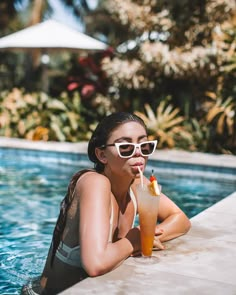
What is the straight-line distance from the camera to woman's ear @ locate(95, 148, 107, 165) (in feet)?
8.42

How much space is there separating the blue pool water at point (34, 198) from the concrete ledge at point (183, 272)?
4.59 ft

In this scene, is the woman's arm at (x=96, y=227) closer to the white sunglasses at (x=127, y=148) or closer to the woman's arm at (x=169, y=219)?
the white sunglasses at (x=127, y=148)

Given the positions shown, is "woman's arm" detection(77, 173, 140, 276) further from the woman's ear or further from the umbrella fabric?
the umbrella fabric

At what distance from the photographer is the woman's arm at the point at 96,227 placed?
2.32 m

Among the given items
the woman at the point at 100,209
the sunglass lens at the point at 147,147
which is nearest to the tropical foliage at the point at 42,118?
the woman at the point at 100,209

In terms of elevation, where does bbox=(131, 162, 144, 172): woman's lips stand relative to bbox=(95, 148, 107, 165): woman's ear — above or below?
below

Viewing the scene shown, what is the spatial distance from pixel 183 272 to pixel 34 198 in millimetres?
4853

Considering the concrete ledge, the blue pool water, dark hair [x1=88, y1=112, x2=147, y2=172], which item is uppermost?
dark hair [x1=88, y1=112, x2=147, y2=172]

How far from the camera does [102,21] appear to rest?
2712 cm

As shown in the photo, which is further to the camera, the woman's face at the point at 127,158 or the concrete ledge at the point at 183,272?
the woman's face at the point at 127,158

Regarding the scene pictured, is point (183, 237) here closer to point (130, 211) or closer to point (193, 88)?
point (130, 211)

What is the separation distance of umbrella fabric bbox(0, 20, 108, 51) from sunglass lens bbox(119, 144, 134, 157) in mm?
11011

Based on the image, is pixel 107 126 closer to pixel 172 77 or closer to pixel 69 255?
pixel 69 255

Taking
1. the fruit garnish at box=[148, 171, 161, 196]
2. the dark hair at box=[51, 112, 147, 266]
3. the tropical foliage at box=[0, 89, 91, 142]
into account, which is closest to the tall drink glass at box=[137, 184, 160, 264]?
the fruit garnish at box=[148, 171, 161, 196]
